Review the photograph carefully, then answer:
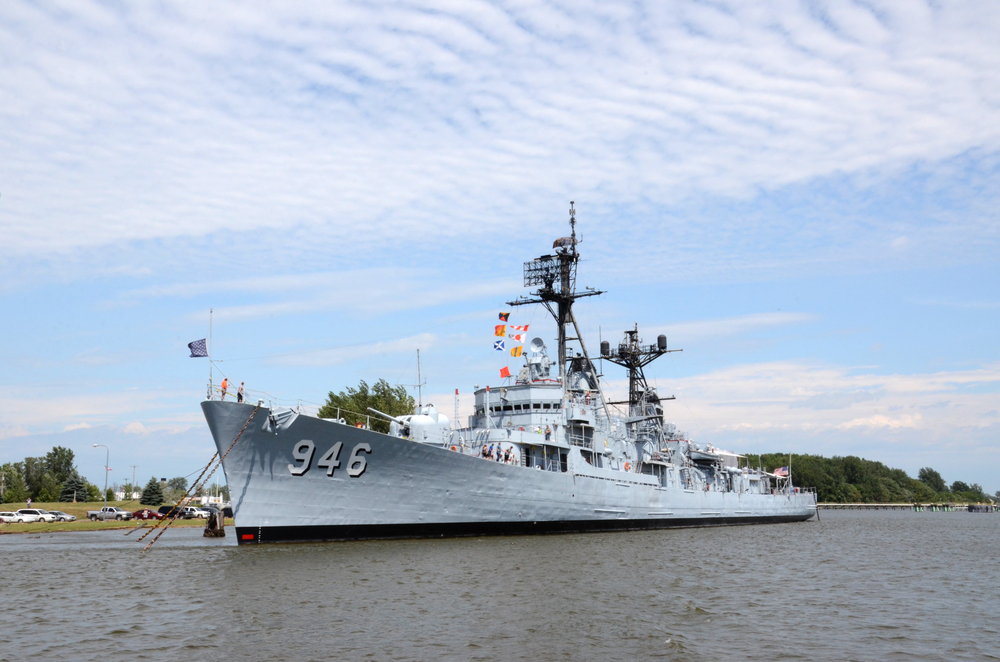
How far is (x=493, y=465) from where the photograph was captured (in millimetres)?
28938

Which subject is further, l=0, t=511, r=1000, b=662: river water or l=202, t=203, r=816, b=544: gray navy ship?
l=202, t=203, r=816, b=544: gray navy ship

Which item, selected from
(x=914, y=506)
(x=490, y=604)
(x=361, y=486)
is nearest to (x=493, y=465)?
(x=361, y=486)

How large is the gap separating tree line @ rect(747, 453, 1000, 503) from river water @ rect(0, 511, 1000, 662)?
3719 inches

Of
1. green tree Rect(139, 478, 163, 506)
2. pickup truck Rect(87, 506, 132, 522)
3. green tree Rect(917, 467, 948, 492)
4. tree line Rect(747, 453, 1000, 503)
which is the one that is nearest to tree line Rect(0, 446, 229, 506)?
green tree Rect(139, 478, 163, 506)

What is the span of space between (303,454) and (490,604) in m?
11.3

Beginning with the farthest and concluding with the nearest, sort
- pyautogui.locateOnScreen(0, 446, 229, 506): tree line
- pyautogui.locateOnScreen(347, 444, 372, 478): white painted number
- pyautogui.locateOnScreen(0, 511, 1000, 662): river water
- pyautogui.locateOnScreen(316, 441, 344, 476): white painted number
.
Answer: pyautogui.locateOnScreen(0, 446, 229, 506): tree line → pyautogui.locateOnScreen(347, 444, 372, 478): white painted number → pyautogui.locateOnScreen(316, 441, 344, 476): white painted number → pyautogui.locateOnScreen(0, 511, 1000, 662): river water

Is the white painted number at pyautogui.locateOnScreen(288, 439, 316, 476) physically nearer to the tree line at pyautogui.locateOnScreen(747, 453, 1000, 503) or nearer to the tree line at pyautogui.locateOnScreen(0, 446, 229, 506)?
the tree line at pyautogui.locateOnScreen(0, 446, 229, 506)

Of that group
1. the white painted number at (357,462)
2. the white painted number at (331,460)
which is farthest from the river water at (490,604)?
the white painted number at (331,460)

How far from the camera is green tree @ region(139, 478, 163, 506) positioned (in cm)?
7962

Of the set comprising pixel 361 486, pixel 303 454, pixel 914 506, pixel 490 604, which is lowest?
pixel 914 506

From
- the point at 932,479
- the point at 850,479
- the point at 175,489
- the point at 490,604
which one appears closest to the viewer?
the point at 490,604

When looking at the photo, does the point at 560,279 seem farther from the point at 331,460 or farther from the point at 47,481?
the point at 47,481

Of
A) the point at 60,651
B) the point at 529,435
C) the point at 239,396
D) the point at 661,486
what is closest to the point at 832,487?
the point at 661,486

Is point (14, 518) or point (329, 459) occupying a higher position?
point (329, 459)
